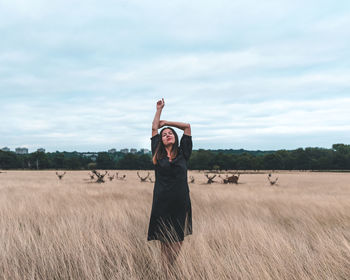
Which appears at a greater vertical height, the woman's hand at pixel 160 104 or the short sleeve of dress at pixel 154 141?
the woman's hand at pixel 160 104

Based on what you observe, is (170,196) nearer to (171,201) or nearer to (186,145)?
(171,201)

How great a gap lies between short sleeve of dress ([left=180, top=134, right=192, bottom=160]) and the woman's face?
17 centimetres

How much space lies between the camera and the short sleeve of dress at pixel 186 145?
343 cm

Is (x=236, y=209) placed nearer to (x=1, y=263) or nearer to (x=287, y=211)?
(x=287, y=211)

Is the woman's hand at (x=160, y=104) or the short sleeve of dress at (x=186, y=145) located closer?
the short sleeve of dress at (x=186, y=145)

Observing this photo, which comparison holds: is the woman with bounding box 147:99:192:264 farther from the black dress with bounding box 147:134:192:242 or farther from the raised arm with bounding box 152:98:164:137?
the raised arm with bounding box 152:98:164:137

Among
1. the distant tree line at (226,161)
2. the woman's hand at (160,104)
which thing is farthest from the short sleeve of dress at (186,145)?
the distant tree line at (226,161)

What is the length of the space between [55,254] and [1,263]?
581 mm

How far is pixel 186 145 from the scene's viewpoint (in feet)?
11.4

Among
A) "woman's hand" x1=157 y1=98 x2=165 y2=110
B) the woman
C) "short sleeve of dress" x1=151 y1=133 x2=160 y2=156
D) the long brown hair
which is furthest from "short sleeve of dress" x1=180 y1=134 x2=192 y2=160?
"woman's hand" x1=157 y1=98 x2=165 y2=110

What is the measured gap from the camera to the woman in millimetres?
3195

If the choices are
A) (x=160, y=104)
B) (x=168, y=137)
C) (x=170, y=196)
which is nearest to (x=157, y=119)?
(x=160, y=104)

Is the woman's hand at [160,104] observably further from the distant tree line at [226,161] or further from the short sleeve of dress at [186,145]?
the distant tree line at [226,161]

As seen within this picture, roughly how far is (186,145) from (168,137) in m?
0.26
